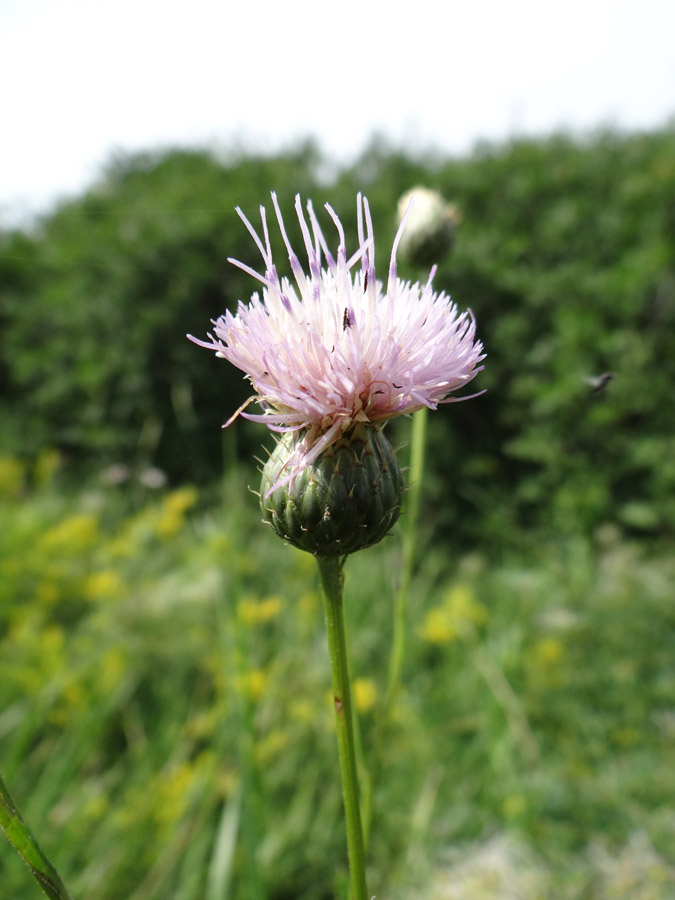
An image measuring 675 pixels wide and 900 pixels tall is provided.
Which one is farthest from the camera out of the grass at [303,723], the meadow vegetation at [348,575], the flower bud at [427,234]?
the meadow vegetation at [348,575]

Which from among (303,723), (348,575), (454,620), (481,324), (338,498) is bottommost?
(454,620)

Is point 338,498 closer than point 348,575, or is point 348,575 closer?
point 338,498

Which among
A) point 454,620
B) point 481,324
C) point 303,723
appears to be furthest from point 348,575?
point 481,324

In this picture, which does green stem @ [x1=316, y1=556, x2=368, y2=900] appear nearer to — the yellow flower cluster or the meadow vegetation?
the meadow vegetation

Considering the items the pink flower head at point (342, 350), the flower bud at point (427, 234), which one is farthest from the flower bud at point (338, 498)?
the flower bud at point (427, 234)

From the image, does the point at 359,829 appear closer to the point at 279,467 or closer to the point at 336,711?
the point at 336,711

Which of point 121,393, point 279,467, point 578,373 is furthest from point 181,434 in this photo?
point 279,467

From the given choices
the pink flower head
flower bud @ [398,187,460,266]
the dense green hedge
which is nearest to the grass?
the pink flower head

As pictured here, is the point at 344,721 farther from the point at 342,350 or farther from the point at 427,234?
the point at 427,234

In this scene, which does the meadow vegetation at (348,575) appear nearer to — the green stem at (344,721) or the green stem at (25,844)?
the green stem at (344,721)
